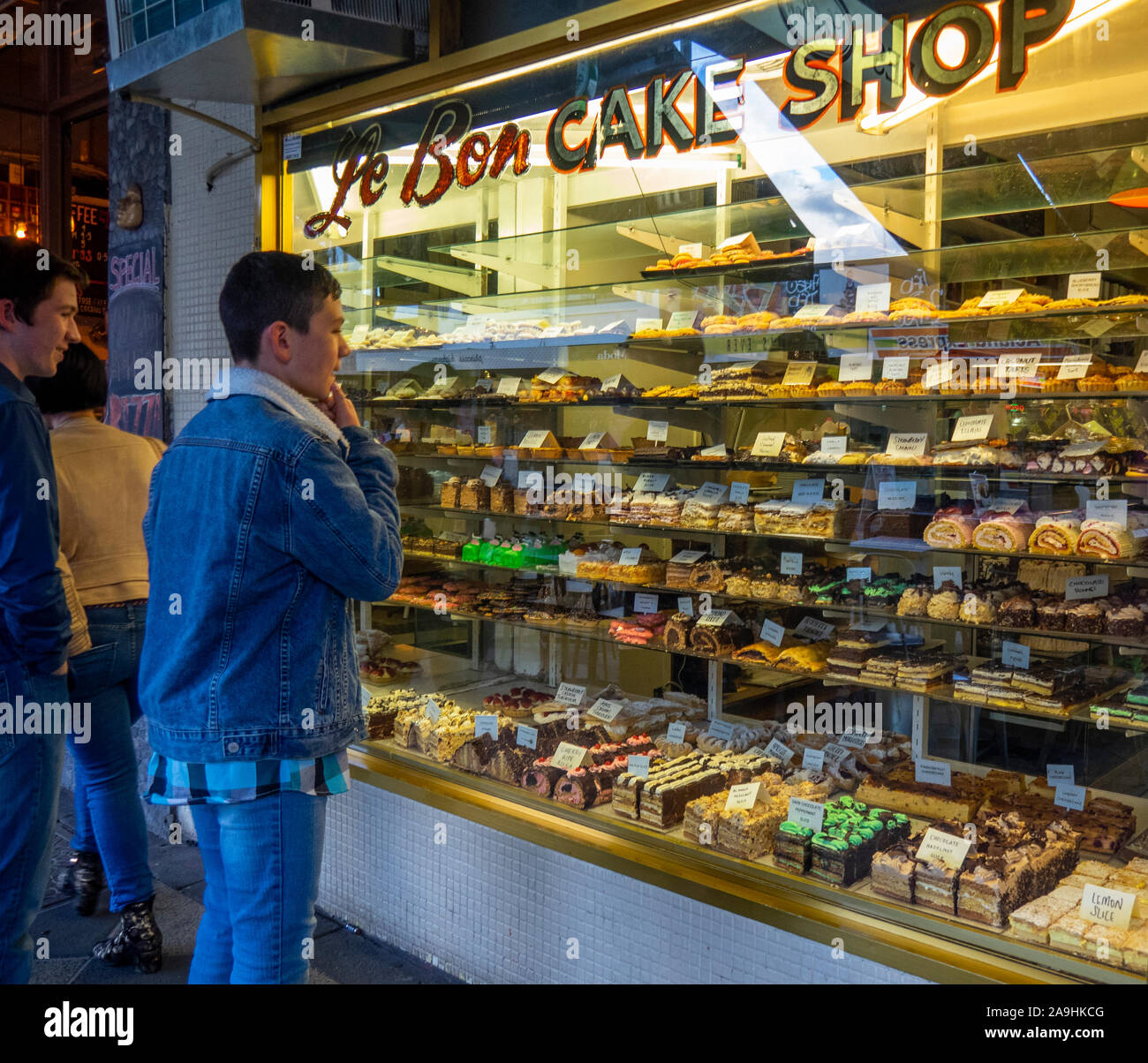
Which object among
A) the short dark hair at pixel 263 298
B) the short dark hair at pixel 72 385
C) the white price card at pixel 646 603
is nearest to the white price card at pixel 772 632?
the white price card at pixel 646 603

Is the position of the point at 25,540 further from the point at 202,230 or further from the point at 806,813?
the point at 202,230

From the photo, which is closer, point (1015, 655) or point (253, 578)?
point (253, 578)

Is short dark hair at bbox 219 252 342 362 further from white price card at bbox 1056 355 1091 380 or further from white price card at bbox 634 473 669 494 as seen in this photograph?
white price card at bbox 1056 355 1091 380

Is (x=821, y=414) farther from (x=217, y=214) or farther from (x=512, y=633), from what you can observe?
(x=217, y=214)

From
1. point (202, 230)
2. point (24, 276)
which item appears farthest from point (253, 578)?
point (202, 230)

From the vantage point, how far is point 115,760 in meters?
3.72

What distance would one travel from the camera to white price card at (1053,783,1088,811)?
10.4 feet

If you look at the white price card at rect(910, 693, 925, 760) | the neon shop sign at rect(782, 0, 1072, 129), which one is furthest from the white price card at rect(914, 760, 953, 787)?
the neon shop sign at rect(782, 0, 1072, 129)

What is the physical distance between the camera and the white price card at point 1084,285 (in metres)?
3.12

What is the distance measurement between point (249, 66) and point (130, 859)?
305 cm

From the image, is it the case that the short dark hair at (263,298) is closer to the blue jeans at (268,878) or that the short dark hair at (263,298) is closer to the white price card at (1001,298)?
the blue jeans at (268,878)

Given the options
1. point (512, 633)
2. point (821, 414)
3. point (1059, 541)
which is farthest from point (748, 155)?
point (512, 633)

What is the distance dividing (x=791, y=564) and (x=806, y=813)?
97 centimetres
